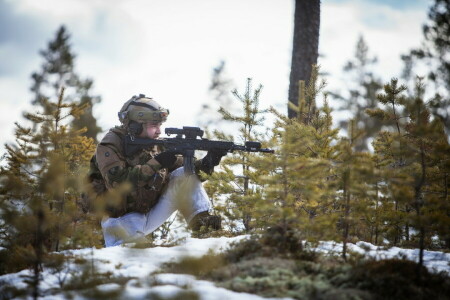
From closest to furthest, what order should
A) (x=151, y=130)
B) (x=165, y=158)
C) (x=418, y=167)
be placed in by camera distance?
(x=418, y=167) → (x=165, y=158) → (x=151, y=130)

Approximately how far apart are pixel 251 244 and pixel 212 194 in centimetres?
425

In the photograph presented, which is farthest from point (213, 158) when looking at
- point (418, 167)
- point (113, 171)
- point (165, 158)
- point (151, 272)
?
point (151, 272)

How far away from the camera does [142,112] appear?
6.35 meters

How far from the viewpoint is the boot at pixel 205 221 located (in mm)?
6027

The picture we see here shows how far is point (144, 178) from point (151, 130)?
806 mm

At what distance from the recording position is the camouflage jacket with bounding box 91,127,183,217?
6.00m

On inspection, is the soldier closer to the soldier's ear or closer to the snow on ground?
the soldier's ear

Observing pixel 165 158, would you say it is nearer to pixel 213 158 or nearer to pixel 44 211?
pixel 213 158

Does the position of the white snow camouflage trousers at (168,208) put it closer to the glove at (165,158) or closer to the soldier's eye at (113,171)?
the glove at (165,158)

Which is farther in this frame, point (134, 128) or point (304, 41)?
point (304, 41)

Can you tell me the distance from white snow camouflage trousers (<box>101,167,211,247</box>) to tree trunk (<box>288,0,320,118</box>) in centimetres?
283

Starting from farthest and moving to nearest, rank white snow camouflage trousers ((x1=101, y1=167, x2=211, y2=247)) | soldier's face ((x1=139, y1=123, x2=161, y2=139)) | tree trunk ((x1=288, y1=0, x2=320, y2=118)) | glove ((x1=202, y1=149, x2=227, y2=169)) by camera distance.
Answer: tree trunk ((x1=288, y1=0, x2=320, y2=118))
soldier's face ((x1=139, y1=123, x2=161, y2=139))
glove ((x1=202, y1=149, x2=227, y2=169))
white snow camouflage trousers ((x1=101, y1=167, x2=211, y2=247))

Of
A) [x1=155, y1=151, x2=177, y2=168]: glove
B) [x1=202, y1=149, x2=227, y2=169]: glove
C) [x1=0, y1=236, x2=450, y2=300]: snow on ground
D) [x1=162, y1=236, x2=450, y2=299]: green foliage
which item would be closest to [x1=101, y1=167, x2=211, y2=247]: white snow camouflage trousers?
[x1=202, y1=149, x2=227, y2=169]: glove

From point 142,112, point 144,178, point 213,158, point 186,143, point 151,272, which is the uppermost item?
point 142,112
